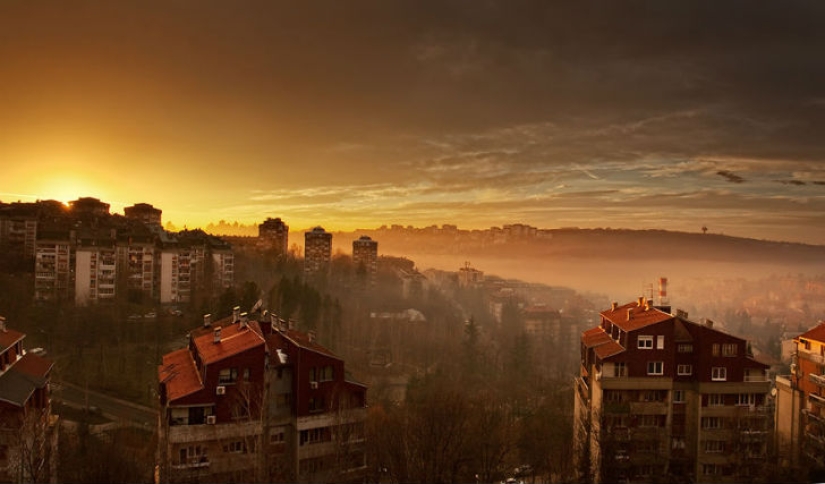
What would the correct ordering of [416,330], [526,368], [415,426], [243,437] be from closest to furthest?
[243,437] < [415,426] < [526,368] < [416,330]

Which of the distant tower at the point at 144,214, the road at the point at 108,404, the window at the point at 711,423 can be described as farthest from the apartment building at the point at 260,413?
the distant tower at the point at 144,214

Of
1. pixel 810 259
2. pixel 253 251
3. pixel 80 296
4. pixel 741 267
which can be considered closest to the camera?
pixel 810 259

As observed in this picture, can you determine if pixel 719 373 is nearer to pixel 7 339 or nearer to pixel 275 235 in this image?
pixel 7 339

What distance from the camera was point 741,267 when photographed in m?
10.6

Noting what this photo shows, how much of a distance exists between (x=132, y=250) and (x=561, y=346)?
499 inches

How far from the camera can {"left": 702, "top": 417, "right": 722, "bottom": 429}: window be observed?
21.4 ft

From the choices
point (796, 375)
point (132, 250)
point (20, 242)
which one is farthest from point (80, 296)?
point (796, 375)

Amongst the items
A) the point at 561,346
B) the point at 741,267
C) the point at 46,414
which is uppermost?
the point at 741,267

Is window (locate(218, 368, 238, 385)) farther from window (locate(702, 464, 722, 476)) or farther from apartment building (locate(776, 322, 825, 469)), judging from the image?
apartment building (locate(776, 322, 825, 469))

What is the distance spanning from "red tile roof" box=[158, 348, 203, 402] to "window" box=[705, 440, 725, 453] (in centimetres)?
543

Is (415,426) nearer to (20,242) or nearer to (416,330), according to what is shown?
(416,330)

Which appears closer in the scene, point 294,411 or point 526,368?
point 294,411

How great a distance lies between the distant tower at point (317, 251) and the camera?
64.0 ft

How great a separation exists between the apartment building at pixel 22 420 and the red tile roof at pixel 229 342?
1.43 metres
